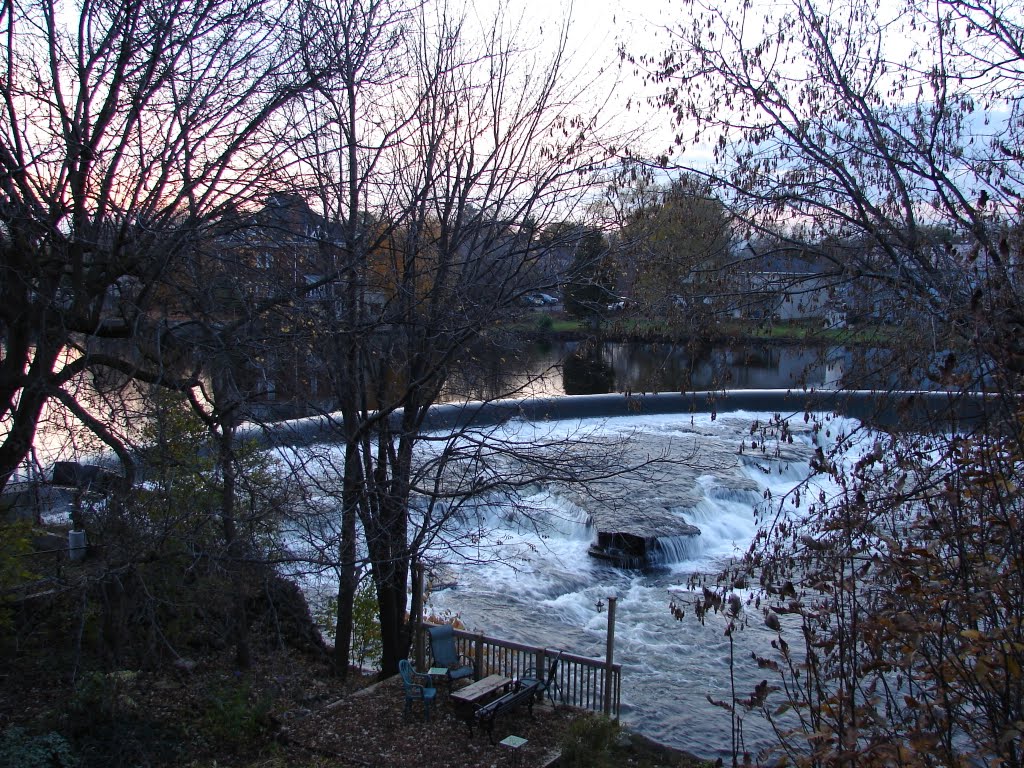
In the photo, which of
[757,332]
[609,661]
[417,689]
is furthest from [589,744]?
[757,332]

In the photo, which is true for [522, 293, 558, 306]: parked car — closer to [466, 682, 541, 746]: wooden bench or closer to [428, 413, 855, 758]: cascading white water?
[428, 413, 855, 758]: cascading white water

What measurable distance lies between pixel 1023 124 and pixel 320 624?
9694 mm

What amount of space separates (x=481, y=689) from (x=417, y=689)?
2.43ft

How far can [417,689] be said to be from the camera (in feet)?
29.1

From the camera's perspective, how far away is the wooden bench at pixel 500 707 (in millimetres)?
8156

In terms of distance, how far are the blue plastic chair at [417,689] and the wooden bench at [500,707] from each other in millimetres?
482

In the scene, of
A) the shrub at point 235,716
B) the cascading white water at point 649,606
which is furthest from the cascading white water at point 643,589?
the shrub at point 235,716

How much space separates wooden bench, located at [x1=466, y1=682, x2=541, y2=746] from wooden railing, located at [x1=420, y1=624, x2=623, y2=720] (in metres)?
0.37

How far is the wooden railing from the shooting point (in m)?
8.99

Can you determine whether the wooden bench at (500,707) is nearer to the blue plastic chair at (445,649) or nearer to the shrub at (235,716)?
the blue plastic chair at (445,649)

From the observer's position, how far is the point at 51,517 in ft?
42.4

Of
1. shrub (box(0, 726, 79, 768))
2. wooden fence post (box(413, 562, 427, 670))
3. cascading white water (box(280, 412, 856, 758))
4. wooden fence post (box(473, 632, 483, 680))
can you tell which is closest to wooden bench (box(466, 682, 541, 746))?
wooden fence post (box(473, 632, 483, 680))

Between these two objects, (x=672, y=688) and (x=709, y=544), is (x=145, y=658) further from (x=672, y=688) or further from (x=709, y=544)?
(x=709, y=544)

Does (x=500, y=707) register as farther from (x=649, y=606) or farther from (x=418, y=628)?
(x=649, y=606)
